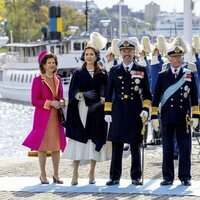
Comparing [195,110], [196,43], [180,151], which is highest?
[196,43]

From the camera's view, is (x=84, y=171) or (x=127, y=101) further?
(x=84, y=171)

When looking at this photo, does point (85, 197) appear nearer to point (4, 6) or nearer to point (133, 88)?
point (133, 88)

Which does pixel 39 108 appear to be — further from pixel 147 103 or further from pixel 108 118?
pixel 147 103

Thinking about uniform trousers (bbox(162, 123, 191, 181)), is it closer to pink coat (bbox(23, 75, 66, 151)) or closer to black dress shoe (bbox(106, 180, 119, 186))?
black dress shoe (bbox(106, 180, 119, 186))

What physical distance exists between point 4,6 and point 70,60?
34034 millimetres

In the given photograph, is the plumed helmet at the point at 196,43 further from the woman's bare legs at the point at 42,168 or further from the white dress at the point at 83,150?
the woman's bare legs at the point at 42,168

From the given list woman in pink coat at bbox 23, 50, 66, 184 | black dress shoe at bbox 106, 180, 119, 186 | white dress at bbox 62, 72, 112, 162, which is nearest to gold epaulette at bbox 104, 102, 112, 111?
white dress at bbox 62, 72, 112, 162

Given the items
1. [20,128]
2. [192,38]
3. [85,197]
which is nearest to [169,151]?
[85,197]

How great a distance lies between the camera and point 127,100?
323 inches

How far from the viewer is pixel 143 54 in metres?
12.0

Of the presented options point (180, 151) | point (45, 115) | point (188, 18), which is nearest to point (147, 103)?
point (180, 151)

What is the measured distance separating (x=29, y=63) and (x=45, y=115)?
3184 centimetres

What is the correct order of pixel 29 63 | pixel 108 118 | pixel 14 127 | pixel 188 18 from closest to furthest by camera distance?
pixel 108 118 → pixel 188 18 → pixel 14 127 → pixel 29 63

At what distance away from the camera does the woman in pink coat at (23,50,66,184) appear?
28.1 feet
